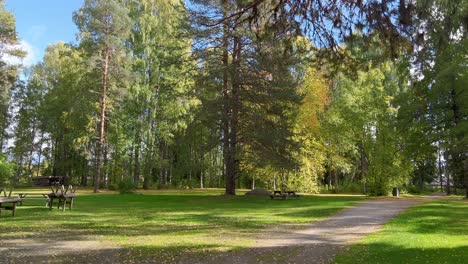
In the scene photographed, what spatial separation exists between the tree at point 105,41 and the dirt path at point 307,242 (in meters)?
23.4

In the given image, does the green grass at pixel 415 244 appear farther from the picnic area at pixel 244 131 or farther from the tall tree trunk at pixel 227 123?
the tall tree trunk at pixel 227 123

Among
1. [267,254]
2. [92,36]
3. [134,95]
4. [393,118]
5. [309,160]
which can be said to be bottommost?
[267,254]

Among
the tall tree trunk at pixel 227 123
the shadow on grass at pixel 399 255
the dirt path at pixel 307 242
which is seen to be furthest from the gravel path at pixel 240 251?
the tall tree trunk at pixel 227 123

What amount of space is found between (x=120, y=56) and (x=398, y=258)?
30.0m

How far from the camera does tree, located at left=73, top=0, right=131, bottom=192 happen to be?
32688 mm

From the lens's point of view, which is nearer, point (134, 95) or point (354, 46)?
point (354, 46)

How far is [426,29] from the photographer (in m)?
7.64

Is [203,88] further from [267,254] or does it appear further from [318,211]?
[267,254]

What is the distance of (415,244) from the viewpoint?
9719 mm

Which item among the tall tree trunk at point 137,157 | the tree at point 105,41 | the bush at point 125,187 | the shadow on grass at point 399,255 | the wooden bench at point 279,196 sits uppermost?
the tree at point 105,41

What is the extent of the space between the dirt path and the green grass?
0.41 m

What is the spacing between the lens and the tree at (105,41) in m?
32.7

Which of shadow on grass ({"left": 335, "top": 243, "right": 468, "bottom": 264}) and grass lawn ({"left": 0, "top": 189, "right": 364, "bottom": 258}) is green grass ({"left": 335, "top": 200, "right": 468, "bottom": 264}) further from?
grass lawn ({"left": 0, "top": 189, "right": 364, "bottom": 258})

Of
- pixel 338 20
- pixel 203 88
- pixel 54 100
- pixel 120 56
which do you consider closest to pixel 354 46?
pixel 338 20
